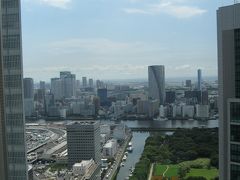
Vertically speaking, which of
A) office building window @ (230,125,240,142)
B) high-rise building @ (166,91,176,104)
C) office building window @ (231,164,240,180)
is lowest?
high-rise building @ (166,91,176,104)

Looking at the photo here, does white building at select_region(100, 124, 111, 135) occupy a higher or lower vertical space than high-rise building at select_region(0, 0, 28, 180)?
lower

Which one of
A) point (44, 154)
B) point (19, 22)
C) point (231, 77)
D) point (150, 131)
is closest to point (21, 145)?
point (19, 22)

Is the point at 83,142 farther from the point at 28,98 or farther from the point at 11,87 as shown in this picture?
the point at 28,98

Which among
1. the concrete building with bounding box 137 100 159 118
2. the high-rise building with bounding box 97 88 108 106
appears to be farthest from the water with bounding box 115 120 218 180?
the high-rise building with bounding box 97 88 108 106

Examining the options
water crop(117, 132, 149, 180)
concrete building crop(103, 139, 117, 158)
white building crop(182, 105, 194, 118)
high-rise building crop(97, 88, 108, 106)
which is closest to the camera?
water crop(117, 132, 149, 180)

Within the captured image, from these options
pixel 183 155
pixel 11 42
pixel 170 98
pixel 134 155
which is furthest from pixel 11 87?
pixel 170 98

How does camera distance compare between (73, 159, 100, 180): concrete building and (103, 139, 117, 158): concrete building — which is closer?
(73, 159, 100, 180): concrete building

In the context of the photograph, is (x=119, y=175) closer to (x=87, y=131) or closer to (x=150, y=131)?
(x=87, y=131)

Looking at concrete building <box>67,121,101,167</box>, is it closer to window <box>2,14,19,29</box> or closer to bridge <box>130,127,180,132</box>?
window <box>2,14,19,29</box>
